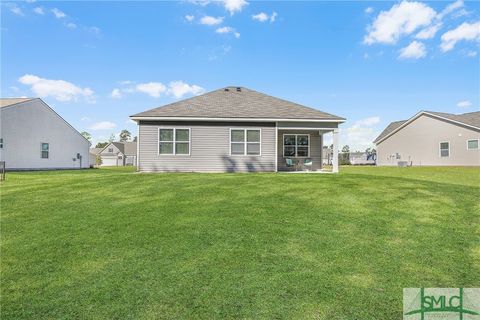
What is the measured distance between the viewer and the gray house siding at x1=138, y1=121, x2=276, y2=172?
55.6 feet

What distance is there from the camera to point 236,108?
18062 mm

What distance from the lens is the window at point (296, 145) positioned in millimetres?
19234

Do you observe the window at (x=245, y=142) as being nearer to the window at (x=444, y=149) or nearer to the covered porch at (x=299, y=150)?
the covered porch at (x=299, y=150)

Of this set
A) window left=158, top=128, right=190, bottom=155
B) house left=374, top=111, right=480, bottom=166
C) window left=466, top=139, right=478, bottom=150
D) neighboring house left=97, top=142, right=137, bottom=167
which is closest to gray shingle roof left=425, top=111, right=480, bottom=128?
house left=374, top=111, right=480, bottom=166

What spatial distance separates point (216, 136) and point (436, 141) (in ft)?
82.7

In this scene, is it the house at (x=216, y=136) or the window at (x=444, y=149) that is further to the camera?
the window at (x=444, y=149)

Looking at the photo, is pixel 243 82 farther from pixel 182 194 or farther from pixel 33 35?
pixel 182 194

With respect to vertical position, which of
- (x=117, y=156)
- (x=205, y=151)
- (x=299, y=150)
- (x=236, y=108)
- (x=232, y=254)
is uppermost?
(x=236, y=108)

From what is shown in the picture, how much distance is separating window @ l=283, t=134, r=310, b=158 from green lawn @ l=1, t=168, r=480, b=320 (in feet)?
35.4

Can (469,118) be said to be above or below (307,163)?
above

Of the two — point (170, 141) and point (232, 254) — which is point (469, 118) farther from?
point (232, 254)

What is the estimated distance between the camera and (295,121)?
1727cm

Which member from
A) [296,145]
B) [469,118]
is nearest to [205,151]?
[296,145]

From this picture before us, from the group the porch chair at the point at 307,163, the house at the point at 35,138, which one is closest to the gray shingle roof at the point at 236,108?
→ the porch chair at the point at 307,163
